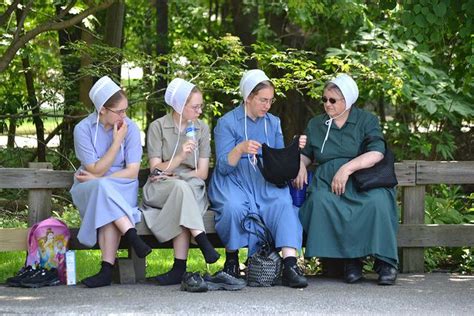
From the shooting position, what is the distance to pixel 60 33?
511 inches

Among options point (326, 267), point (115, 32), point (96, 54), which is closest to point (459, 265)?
point (326, 267)

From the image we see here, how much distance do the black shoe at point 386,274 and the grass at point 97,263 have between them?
1757mm

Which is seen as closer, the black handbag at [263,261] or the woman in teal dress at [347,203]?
the black handbag at [263,261]

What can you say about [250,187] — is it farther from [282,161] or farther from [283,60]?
[283,60]

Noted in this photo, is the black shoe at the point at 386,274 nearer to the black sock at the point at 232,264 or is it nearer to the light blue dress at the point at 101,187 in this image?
the black sock at the point at 232,264

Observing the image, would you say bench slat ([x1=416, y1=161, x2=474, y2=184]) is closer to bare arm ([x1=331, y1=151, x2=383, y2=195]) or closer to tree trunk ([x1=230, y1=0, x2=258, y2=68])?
bare arm ([x1=331, y1=151, x2=383, y2=195])

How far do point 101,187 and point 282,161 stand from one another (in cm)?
133

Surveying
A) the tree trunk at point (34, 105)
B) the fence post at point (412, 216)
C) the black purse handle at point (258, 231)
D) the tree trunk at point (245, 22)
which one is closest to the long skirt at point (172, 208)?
the black purse handle at point (258, 231)

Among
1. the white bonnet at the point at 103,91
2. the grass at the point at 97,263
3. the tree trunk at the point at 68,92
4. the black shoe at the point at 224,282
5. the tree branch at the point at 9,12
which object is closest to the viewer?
the black shoe at the point at 224,282

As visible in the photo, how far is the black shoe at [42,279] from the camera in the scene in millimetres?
7086

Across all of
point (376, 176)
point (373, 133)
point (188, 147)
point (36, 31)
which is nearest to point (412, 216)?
point (376, 176)

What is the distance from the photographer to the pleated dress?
7.09 metres

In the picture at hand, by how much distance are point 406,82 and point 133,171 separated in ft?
15.3

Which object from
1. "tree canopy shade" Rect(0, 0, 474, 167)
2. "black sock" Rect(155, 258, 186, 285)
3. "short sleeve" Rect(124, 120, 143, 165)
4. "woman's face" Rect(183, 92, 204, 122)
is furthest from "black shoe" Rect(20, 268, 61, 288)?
"tree canopy shade" Rect(0, 0, 474, 167)
